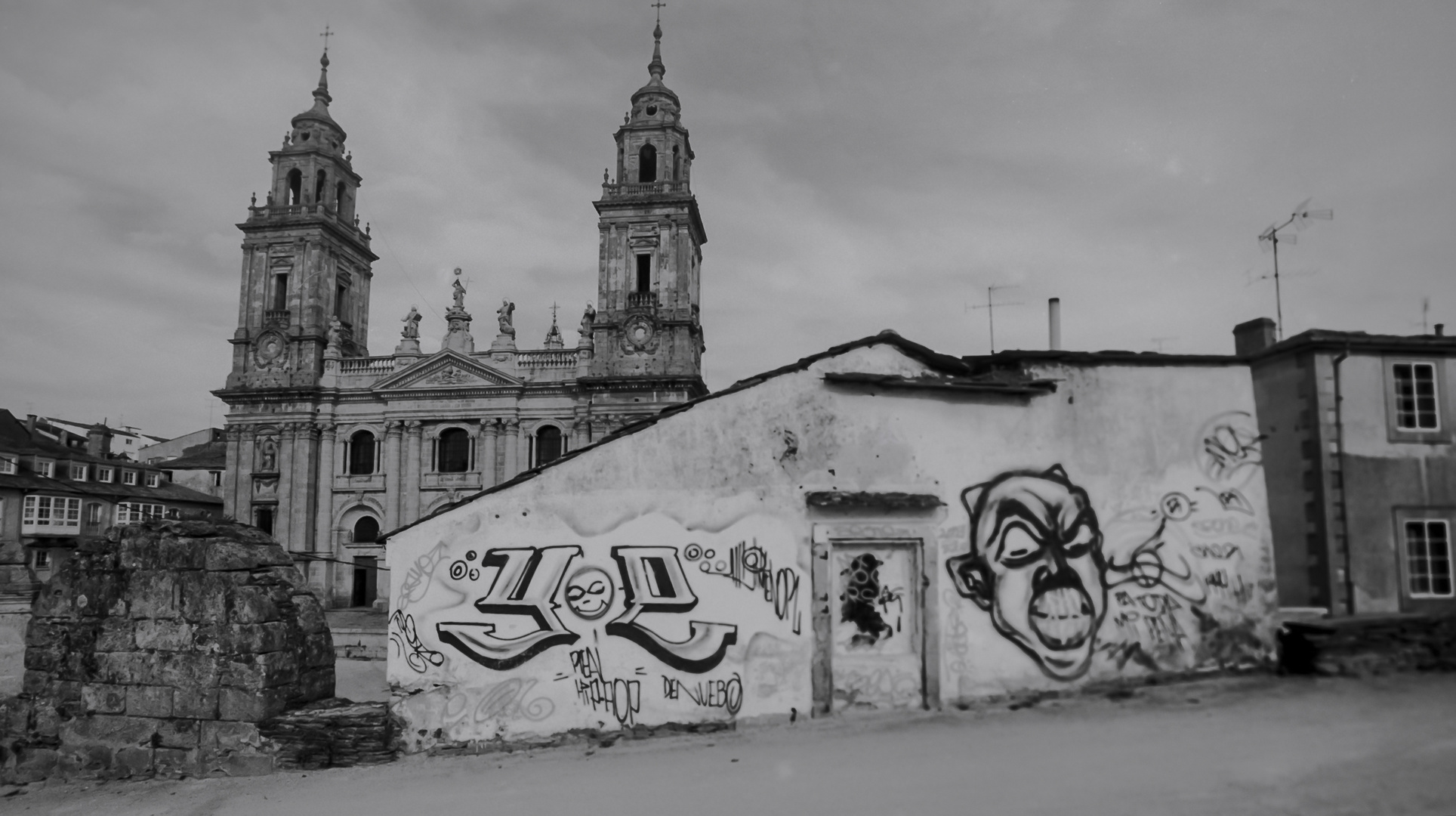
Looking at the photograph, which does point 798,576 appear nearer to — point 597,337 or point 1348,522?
point 1348,522

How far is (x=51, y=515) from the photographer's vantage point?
139ft

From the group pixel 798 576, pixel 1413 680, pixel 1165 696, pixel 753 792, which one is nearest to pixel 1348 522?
pixel 1413 680

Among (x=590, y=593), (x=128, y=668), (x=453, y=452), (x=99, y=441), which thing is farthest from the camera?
(x=99, y=441)

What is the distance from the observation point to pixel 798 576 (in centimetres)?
791

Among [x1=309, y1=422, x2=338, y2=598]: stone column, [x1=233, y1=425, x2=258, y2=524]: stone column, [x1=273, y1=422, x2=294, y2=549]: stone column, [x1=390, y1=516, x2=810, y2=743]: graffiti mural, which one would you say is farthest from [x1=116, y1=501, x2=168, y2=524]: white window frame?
[x1=390, y1=516, x2=810, y2=743]: graffiti mural

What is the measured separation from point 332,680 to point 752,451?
4.92 meters

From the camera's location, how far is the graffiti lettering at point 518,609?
7828mm

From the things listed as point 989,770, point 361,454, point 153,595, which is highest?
point 361,454

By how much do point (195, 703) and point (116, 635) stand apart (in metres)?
1.14

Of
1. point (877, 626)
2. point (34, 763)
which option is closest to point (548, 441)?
point (34, 763)

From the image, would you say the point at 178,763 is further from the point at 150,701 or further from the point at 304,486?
the point at 304,486

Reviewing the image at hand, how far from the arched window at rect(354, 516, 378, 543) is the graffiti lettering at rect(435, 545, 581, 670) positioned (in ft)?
110

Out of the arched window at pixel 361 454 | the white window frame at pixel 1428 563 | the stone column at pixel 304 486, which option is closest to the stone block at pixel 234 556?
the white window frame at pixel 1428 563

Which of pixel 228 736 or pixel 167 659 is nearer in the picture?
pixel 228 736
